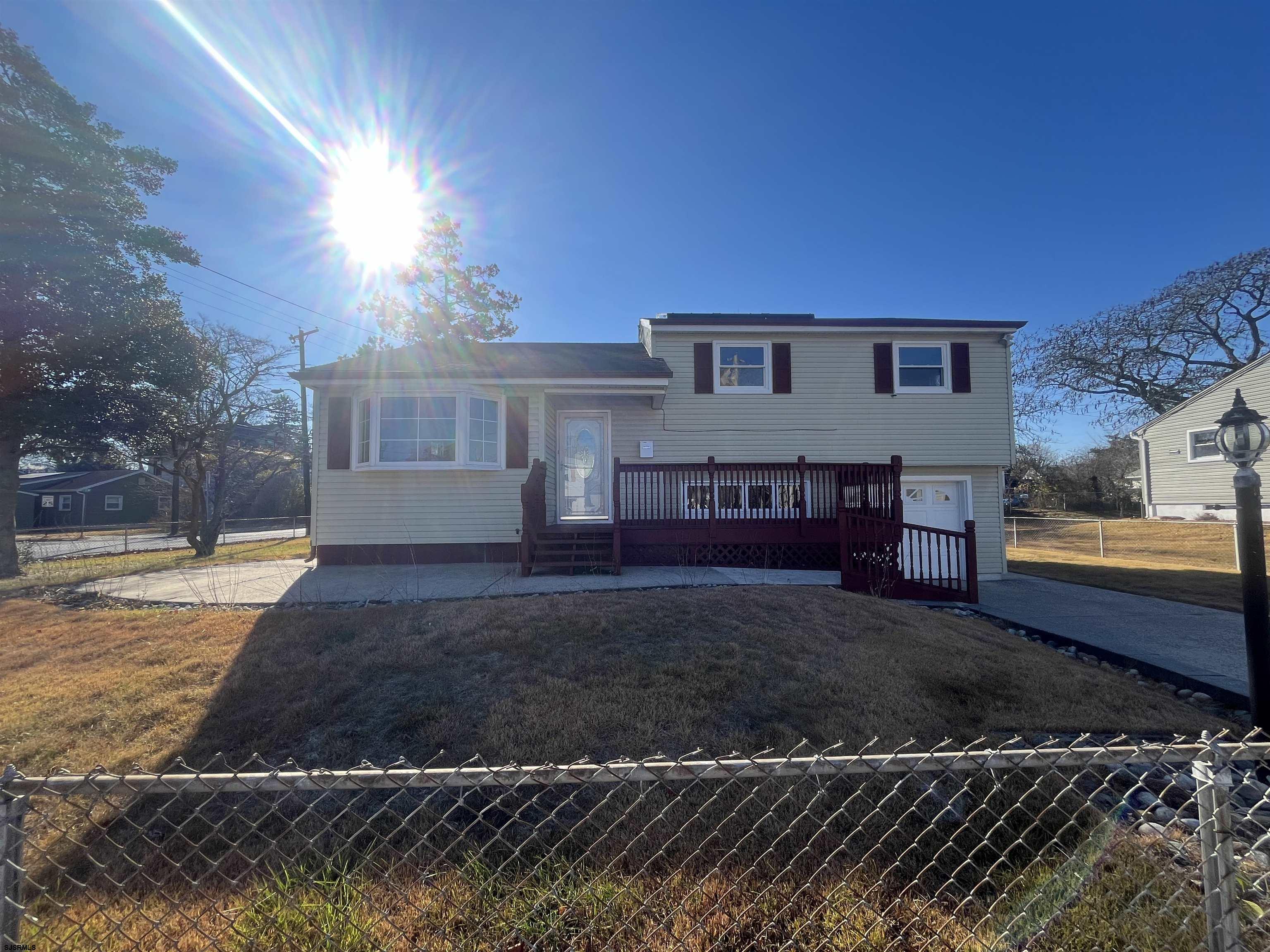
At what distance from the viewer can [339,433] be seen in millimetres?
8781

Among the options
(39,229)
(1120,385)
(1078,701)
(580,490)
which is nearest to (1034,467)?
(1120,385)

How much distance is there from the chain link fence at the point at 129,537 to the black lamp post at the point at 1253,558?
59.5ft

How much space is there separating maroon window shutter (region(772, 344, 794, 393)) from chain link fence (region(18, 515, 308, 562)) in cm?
1499

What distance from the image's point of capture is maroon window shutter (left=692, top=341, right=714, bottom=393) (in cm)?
1020

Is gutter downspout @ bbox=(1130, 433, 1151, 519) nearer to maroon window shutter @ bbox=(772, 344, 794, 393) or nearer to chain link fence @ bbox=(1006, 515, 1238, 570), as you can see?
chain link fence @ bbox=(1006, 515, 1238, 570)

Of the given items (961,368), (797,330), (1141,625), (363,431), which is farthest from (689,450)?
(1141,625)

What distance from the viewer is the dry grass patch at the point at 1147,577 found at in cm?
772

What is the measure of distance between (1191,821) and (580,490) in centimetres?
890

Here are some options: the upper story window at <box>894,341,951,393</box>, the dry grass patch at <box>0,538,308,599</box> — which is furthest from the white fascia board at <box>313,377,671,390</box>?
the upper story window at <box>894,341,951,393</box>

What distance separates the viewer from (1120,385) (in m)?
25.4

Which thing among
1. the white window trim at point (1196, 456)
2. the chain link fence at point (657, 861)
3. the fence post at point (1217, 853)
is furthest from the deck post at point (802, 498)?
the white window trim at point (1196, 456)

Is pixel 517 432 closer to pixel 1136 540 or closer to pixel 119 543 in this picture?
pixel 1136 540

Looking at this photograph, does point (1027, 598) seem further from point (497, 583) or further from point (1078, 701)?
point (497, 583)

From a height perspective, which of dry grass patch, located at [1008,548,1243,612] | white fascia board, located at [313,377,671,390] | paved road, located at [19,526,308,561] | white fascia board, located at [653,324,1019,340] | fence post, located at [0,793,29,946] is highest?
white fascia board, located at [653,324,1019,340]
